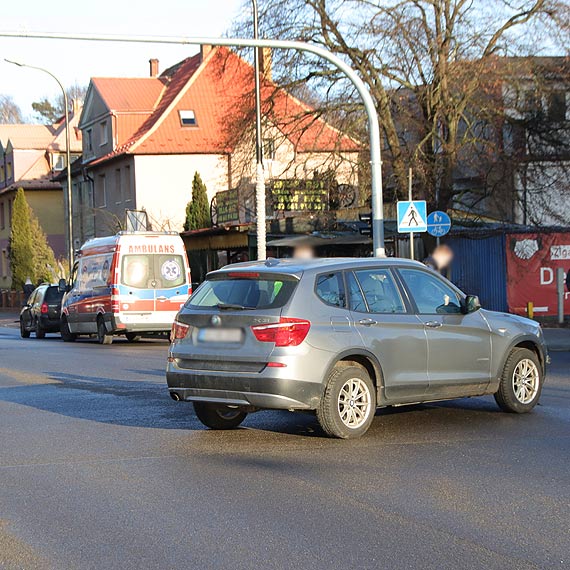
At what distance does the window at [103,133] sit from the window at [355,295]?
149 ft

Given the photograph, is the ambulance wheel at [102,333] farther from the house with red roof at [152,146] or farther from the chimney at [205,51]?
the chimney at [205,51]

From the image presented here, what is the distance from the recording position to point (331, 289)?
9.73m

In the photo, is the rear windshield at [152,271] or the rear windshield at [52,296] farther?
the rear windshield at [52,296]

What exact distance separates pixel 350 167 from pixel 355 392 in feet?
64.8

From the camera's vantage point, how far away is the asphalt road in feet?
19.3

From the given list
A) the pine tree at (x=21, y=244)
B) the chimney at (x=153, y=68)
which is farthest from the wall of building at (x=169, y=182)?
Answer: the chimney at (x=153, y=68)

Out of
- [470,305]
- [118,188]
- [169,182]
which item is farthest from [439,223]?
[118,188]

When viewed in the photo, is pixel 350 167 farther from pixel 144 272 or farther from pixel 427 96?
pixel 144 272

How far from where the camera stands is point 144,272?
24.9 metres

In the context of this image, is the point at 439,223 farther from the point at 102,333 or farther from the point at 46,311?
the point at 46,311

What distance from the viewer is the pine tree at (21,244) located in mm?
62000

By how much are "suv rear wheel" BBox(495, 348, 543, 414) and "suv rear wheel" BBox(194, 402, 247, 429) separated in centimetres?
277

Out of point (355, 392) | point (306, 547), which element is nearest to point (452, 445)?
point (355, 392)

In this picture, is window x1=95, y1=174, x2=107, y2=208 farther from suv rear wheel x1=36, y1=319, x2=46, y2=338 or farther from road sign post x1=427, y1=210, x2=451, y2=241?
road sign post x1=427, y1=210, x2=451, y2=241
